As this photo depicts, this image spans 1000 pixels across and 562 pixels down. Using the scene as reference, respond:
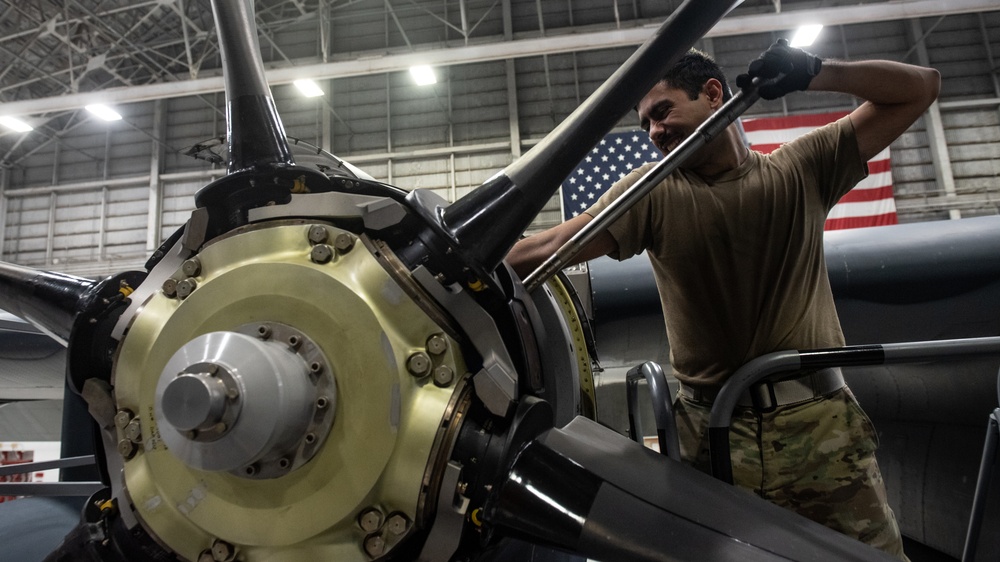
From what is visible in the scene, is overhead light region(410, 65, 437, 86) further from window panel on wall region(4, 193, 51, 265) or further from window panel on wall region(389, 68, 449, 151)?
window panel on wall region(4, 193, 51, 265)

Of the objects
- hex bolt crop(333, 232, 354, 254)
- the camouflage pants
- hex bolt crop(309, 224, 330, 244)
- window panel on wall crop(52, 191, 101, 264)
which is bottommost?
the camouflage pants

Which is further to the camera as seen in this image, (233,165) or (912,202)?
(912,202)

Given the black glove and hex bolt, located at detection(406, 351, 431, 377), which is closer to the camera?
hex bolt, located at detection(406, 351, 431, 377)

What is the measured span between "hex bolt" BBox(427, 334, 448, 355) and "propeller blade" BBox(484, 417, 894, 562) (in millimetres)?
221

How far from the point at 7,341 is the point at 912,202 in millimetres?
16073

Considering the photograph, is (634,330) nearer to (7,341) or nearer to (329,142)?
(7,341)

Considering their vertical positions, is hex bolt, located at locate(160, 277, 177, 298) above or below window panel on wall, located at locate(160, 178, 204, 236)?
below

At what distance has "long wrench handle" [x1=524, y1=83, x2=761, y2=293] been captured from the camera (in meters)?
1.06

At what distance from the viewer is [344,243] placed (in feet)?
3.43

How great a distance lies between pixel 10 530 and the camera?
2.21 meters

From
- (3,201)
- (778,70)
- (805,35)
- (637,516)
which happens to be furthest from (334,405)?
(3,201)

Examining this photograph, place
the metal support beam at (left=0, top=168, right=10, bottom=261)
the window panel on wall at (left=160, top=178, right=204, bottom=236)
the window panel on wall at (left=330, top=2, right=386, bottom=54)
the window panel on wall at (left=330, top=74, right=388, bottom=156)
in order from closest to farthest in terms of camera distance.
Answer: the window panel on wall at (left=330, top=74, right=388, bottom=156)
the window panel on wall at (left=330, top=2, right=386, bottom=54)
the window panel on wall at (left=160, top=178, right=204, bottom=236)
the metal support beam at (left=0, top=168, right=10, bottom=261)

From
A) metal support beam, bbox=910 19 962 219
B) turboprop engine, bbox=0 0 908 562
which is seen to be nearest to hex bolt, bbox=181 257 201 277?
turboprop engine, bbox=0 0 908 562

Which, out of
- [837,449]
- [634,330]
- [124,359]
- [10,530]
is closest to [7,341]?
[10,530]
